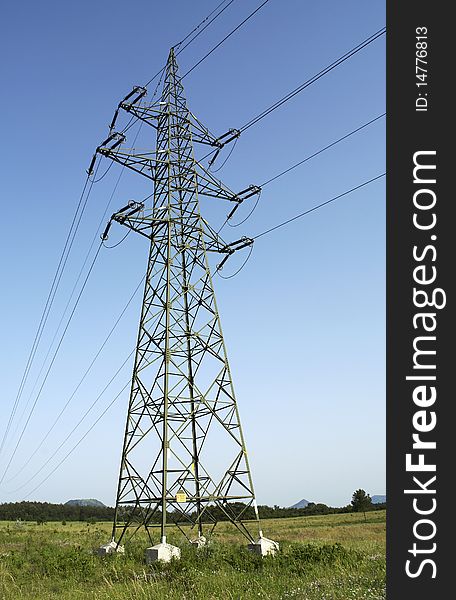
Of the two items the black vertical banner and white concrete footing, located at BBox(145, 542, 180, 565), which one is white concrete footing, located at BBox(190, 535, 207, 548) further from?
the black vertical banner

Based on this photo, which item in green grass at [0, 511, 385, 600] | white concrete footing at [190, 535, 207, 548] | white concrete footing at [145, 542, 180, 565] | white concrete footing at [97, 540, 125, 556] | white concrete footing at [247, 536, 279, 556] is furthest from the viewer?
white concrete footing at [97, 540, 125, 556]

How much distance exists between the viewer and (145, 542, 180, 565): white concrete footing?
18984 millimetres

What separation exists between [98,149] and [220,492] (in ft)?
49.2

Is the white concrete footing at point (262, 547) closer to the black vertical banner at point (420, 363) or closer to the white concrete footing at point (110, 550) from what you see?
the white concrete footing at point (110, 550)

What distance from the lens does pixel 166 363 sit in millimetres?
21375

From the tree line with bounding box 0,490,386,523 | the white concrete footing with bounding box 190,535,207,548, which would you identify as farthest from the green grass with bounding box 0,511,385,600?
the tree line with bounding box 0,490,386,523

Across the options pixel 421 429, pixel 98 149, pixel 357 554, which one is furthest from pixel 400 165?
pixel 98 149

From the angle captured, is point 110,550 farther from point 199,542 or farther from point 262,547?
point 262,547

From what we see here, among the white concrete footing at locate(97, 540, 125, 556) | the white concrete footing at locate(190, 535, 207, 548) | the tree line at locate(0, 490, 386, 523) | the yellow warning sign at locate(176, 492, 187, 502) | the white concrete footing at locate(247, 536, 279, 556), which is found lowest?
the tree line at locate(0, 490, 386, 523)

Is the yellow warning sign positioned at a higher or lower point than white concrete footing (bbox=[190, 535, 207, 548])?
higher

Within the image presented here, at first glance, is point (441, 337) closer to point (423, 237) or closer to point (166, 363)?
point (423, 237)

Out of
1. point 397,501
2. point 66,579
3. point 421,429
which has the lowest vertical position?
point 66,579

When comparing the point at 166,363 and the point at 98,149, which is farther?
the point at 98,149

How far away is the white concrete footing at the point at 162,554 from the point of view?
62.3ft
